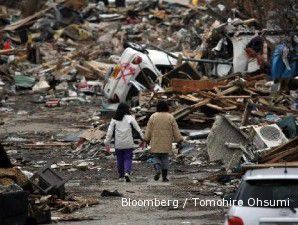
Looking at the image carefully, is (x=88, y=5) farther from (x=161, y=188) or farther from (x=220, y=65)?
(x=161, y=188)

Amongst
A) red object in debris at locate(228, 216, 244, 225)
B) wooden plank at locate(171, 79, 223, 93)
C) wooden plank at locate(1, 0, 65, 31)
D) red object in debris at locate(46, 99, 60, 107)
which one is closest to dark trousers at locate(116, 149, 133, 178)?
wooden plank at locate(171, 79, 223, 93)

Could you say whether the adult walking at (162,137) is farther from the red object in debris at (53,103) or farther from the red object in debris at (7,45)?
the red object in debris at (7,45)

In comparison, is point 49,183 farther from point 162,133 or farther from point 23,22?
point 23,22

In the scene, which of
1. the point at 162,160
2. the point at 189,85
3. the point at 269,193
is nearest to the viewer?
the point at 269,193

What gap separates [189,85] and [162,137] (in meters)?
6.61

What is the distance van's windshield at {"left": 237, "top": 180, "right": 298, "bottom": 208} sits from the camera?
9.41 metres

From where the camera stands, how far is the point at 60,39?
146 feet

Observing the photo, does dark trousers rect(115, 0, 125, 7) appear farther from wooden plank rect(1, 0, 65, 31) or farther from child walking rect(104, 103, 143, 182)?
child walking rect(104, 103, 143, 182)

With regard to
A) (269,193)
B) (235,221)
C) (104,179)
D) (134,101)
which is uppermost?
(269,193)

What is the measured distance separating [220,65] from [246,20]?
1.95 metres

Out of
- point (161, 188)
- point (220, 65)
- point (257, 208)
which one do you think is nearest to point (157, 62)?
point (220, 65)

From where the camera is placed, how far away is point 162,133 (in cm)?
1633

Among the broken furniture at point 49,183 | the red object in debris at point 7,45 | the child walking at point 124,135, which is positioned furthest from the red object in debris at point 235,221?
the red object in debris at point 7,45

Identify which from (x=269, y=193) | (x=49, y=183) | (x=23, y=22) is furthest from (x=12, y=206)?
(x=23, y=22)
